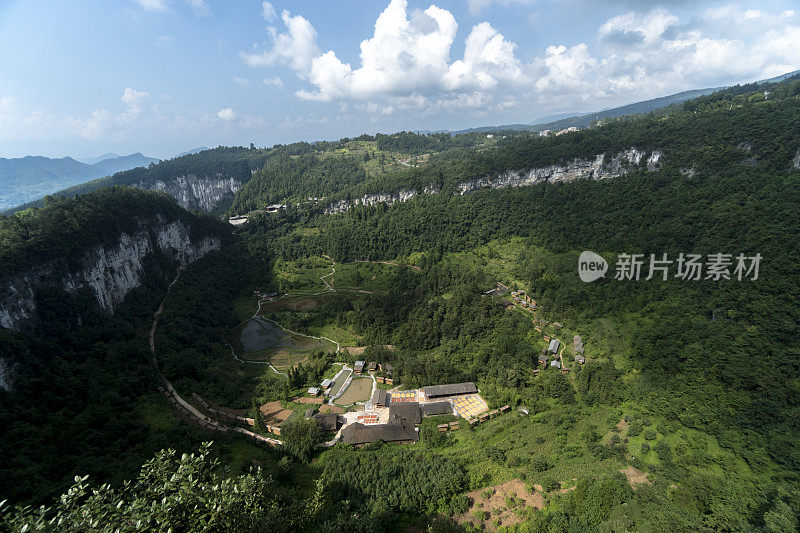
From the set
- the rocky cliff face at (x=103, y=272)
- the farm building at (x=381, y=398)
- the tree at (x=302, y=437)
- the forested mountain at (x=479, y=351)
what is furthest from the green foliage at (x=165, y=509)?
the rocky cliff face at (x=103, y=272)

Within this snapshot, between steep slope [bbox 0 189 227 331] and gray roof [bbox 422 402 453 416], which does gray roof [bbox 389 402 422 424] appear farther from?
steep slope [bbox 0 189 227 331]

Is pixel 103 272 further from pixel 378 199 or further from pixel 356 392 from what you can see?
pixel 378 199

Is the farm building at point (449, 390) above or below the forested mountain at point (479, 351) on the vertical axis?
below

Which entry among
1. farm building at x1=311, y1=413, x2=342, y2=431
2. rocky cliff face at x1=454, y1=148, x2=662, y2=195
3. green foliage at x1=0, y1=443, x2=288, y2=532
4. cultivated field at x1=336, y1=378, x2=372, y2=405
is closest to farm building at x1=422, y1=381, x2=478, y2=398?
cultivated field at x1=336, y1=378, x2=372, y2=405

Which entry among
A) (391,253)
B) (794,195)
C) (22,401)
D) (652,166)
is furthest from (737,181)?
(22,401)

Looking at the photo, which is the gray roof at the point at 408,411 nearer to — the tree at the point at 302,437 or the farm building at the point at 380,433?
the farm building at the point at 380,433
